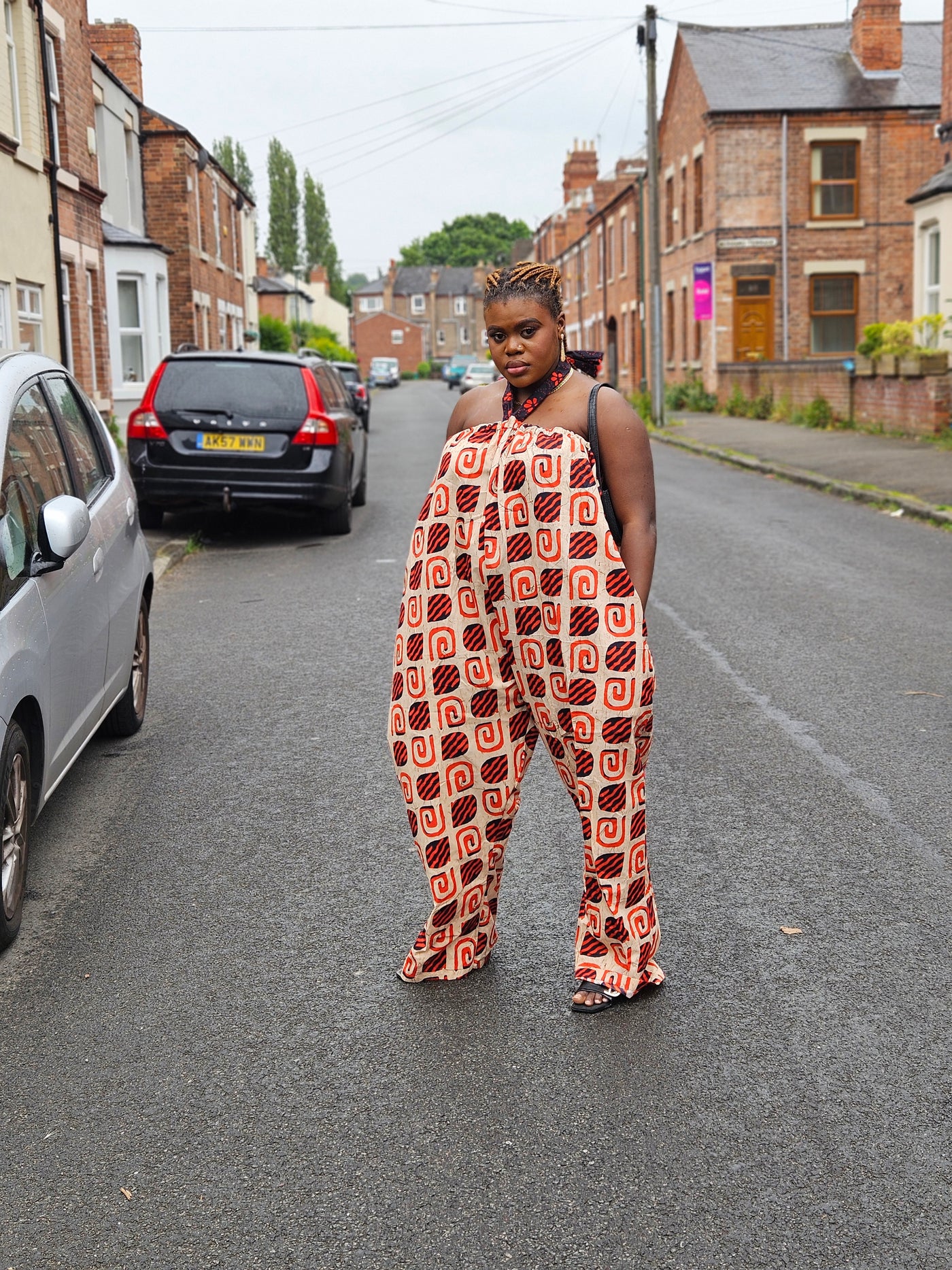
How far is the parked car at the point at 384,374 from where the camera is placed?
91.1m

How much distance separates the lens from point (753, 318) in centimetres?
3681

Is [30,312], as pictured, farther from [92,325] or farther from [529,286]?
[529,286]

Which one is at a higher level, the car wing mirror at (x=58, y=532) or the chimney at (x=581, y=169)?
the chimney at (x=581, y=169)

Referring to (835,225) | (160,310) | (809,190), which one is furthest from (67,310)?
(835,225)

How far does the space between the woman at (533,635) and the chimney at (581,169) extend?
7404 cm

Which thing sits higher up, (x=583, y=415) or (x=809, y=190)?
(x=809, y=190)

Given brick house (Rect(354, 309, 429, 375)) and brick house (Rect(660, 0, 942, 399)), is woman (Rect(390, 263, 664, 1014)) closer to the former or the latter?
brick house (Rect(660, 0, 942, 399))

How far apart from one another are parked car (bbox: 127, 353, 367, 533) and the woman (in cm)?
935

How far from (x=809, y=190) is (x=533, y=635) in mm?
36191

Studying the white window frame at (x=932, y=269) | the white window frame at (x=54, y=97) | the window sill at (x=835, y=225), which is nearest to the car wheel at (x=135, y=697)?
the white window frame at (x=54, y=97)

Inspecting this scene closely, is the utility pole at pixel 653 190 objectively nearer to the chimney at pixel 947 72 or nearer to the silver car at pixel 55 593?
the chimney at pixel 947 72

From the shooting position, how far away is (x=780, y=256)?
120ft

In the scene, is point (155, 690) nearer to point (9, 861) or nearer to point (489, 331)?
point (9, 861)

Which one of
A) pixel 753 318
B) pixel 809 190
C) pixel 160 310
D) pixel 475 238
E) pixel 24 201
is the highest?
pixel 475 238
